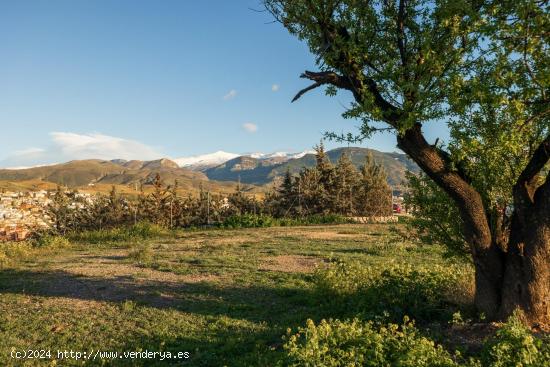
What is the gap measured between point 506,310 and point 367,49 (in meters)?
5.57

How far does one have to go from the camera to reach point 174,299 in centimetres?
1134

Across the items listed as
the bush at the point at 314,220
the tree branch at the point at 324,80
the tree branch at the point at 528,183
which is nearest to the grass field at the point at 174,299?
the tree branch at the point at 528,183

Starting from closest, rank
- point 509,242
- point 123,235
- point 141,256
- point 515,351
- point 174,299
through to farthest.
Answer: point 515,351
point 509,242
point 174,299
point 141,256
point 123,235

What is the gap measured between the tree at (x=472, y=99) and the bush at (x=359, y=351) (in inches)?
105

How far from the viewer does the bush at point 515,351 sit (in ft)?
18.4

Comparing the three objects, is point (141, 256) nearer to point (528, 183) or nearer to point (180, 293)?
point (180, 293)

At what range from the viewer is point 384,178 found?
145ft

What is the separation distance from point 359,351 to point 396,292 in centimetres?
349

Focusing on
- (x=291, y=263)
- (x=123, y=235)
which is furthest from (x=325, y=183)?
(x=291, y=263)

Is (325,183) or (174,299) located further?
(325,183)

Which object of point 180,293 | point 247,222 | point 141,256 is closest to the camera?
point 180,293

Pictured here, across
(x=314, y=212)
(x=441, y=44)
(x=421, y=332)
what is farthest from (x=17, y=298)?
(x=314, y=212)

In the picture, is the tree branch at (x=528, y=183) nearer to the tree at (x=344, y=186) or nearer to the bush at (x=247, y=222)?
the bush at (x=247, y=222)

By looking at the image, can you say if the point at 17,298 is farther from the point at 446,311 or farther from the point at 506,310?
the point at 506,310
